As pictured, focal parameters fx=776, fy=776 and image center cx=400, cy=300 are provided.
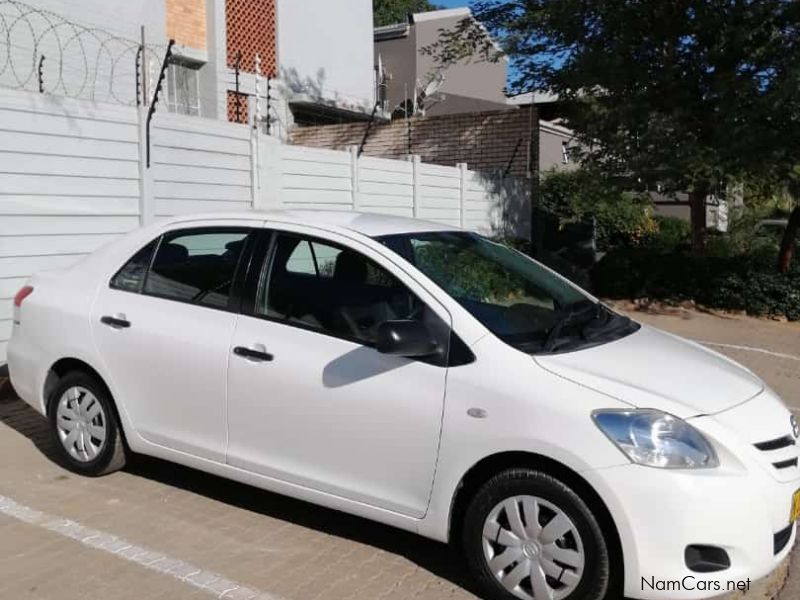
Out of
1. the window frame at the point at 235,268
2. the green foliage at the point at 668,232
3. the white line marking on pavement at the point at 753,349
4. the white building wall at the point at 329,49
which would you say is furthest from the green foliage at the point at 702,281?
the window frame at the point at 235,268

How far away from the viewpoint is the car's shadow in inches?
149

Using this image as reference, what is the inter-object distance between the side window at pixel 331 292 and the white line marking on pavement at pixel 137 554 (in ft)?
4.05

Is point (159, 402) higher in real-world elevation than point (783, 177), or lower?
lower

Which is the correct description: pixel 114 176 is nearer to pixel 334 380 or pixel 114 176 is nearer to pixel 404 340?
pixel 334 380

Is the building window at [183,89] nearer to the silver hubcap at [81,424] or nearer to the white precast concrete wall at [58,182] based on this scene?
the white precast concrete wall at [58,182]

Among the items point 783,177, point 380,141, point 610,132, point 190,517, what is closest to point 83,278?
point 190,517

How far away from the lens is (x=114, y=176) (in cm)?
781

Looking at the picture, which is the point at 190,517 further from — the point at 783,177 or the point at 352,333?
the point at 783,177

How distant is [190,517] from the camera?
4.22 metres

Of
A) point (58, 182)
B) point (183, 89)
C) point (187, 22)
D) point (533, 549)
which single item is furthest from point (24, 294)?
point (187, 22)

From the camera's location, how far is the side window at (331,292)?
371 centimetres

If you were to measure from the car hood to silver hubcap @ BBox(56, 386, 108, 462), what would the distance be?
2755 millimetres

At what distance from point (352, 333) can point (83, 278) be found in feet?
6.58

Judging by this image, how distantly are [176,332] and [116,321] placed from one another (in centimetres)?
48
